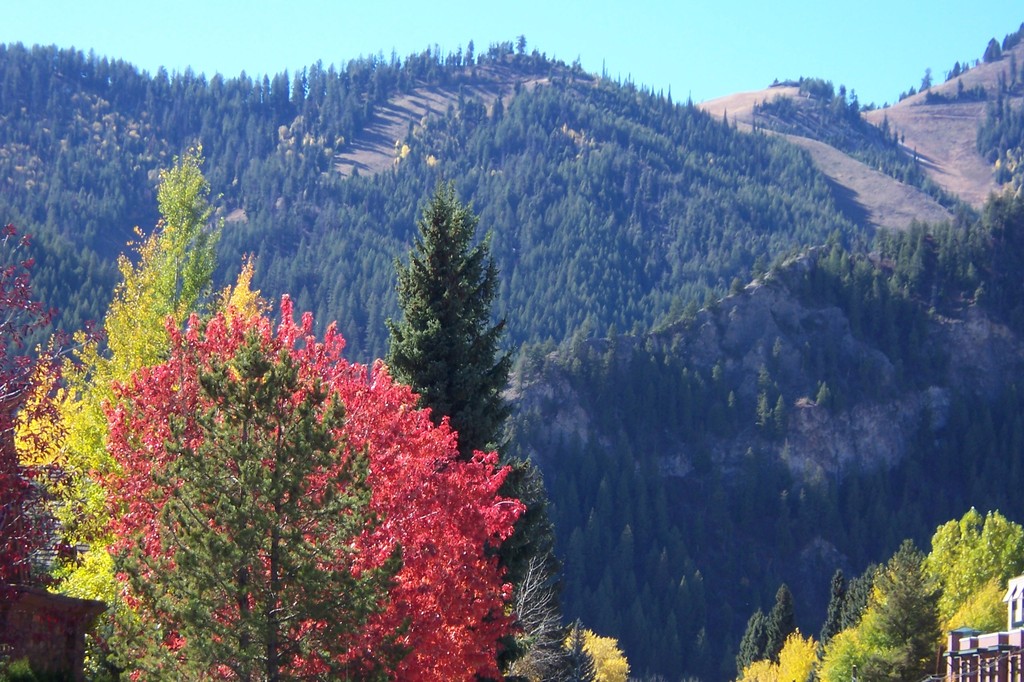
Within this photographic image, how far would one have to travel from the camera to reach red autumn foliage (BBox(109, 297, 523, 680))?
24.0 m

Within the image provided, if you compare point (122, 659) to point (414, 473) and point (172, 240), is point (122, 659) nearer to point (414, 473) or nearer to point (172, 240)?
point (414, 473)

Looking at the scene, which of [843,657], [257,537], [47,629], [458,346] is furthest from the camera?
[843,657]

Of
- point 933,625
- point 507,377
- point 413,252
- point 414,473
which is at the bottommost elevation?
point 933,625

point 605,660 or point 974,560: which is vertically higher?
point 974,560

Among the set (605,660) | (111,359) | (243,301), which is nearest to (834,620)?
(605,660)

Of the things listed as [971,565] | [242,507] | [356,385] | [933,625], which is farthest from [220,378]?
[971,565]

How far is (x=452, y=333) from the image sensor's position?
34875 mm

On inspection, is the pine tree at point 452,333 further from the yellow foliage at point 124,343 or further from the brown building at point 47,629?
the brown building at point 47,629

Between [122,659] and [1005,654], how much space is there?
→ 111ft

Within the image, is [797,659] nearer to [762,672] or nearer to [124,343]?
[762,672]

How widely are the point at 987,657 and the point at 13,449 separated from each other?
3877cm

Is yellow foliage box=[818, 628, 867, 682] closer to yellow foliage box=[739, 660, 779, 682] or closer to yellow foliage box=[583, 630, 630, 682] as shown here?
yellow foliage box=[583, 630, 630, 682]

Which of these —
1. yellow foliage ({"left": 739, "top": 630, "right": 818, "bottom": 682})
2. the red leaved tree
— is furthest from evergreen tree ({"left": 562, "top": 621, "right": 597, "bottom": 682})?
the red leaved tree

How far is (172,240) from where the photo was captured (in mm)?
37219
